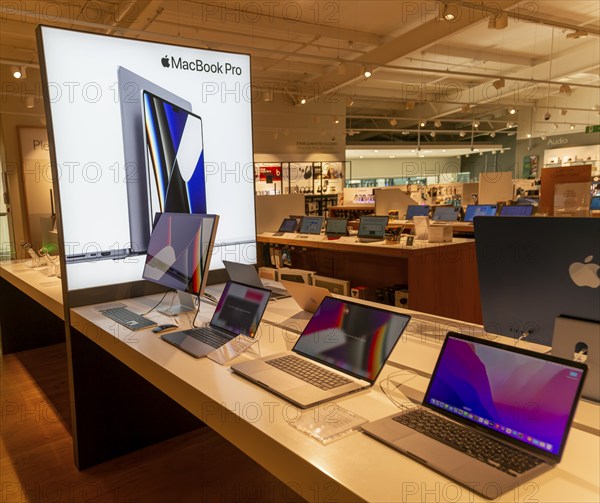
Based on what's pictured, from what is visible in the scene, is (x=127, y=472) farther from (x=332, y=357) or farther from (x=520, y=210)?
(x=520, y=210)

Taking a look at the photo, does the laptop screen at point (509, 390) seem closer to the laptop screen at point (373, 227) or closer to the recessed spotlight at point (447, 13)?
the laptop screen at point (373, 227)

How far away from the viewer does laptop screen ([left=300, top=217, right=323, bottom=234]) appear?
5398mm

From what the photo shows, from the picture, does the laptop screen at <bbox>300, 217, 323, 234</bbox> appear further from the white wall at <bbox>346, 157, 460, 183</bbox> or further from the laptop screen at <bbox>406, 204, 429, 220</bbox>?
the white wall at <bbox>346, 157, 460, 183</bbox>

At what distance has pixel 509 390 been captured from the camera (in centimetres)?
101

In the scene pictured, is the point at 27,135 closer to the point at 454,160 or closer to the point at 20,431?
the point at 20,431

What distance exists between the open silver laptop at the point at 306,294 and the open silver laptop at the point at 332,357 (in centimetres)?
38

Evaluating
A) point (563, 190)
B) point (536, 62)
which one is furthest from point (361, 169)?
point (563, 190)

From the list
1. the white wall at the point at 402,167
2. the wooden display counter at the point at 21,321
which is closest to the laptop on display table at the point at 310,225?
the wooden display counter at the point at 21,321

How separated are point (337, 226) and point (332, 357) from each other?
381 centimetres

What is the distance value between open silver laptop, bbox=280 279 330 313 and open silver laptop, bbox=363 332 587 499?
862 mm

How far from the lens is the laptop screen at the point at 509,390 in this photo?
3.03ft

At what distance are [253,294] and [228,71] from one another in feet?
5.59

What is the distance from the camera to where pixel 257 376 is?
138 cm

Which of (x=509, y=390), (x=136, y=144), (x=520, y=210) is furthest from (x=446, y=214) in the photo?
(x=509, y=390)
